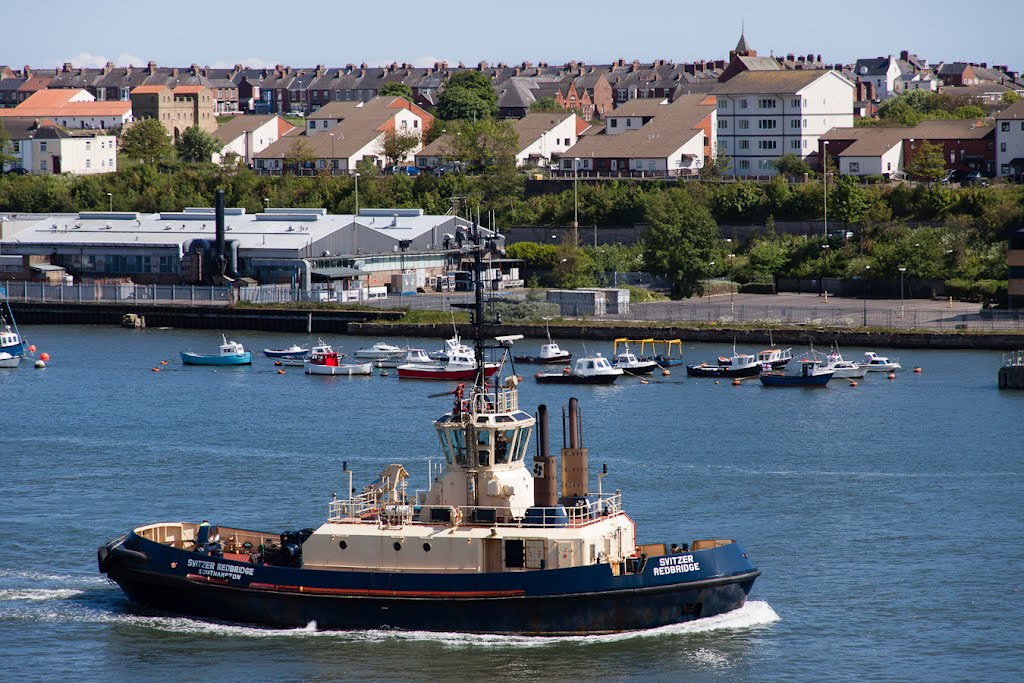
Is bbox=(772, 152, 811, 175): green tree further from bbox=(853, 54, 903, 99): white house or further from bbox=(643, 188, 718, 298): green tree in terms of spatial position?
bbox=(853, 54, 903, 99): white house

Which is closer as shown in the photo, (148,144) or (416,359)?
(416,359)

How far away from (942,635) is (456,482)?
8681mm

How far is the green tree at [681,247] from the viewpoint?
260 ft

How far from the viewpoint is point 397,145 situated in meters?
117

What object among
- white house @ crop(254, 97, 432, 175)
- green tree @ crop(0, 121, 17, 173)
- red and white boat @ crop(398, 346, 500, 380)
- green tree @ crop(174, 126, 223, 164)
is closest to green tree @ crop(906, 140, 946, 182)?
white house @ crop(254, 97, 432, 175)

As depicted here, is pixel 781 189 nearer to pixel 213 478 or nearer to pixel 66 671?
pixel 213 478

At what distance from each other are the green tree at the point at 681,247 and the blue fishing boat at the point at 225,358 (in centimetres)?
2380

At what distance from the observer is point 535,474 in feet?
93.4

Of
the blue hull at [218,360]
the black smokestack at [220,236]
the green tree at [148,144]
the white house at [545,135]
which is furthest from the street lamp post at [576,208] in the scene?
the green tree at [148,144]

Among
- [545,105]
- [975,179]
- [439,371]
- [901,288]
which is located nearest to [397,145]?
[545,105]

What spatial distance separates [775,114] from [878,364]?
47.4 meters

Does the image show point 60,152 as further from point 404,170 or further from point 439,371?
point 439,371

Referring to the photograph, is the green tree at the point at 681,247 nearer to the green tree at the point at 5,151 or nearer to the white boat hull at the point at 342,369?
the white boat hull at the point at 342,369

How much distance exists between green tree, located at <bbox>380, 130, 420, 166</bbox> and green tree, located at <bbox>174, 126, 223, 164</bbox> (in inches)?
661
